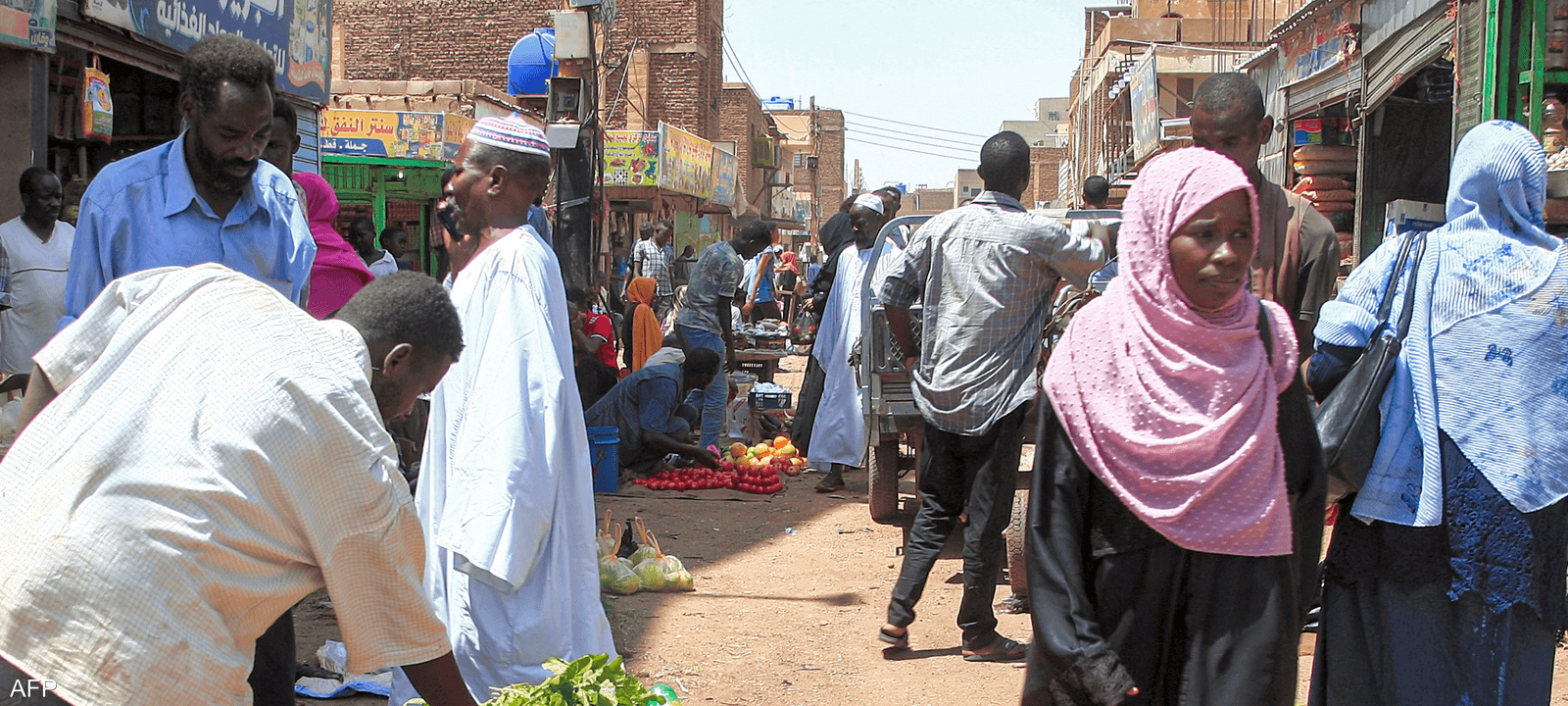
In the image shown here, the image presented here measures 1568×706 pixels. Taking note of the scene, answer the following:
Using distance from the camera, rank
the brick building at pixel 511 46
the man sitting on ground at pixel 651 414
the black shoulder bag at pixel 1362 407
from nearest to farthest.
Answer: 1. the black shoulder bag at pixel 1362 407
2. the man sitting on ground at pixel 651 414
3. the brick building at pixel 511 46

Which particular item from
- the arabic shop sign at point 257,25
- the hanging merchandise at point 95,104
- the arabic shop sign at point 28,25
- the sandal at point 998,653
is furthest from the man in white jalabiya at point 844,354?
the arabic shop sign at point 28,25

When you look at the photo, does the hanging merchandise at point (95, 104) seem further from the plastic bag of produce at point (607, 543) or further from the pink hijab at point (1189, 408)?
the pink hijab at point (1189, 408)

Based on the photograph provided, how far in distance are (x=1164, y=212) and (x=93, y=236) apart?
2.60m

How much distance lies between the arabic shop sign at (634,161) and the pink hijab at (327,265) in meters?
18.9

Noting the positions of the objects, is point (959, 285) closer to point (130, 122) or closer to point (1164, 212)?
point (1164, 212)

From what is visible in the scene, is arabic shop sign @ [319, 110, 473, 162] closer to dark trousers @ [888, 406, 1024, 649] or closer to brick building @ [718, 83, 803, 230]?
dark trousers @ [888, 406, 1024, 649]

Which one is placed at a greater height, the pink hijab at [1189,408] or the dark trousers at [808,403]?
the pink hijab at [1189,408]

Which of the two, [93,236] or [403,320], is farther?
[93,236]

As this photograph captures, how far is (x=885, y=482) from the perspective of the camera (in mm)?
7379

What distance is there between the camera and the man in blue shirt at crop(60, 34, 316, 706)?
3.04 m

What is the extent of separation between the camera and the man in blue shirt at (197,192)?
304cm

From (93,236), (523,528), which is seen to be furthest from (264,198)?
(523,528)

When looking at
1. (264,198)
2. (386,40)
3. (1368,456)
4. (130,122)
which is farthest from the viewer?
(386,40)

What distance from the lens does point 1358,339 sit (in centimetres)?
311
